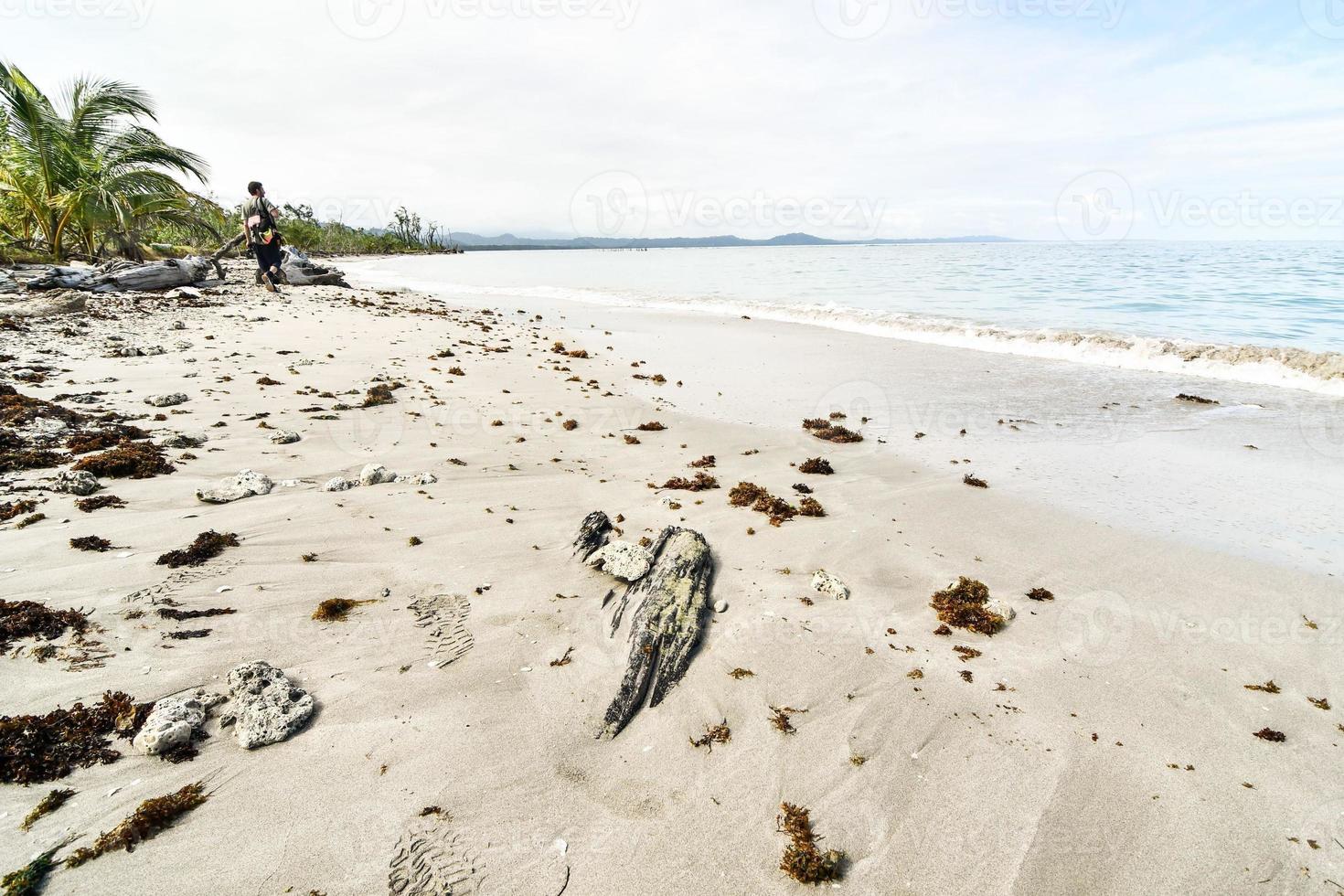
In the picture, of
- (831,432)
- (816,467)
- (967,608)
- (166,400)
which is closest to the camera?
(967,608)

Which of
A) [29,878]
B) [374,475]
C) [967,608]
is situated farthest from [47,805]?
[967,608]

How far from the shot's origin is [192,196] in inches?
739

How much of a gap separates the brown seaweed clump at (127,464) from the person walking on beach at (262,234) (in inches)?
573

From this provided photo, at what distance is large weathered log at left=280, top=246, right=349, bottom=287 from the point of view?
22.0m

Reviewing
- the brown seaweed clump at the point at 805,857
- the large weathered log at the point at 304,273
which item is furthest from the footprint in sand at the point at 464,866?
the large weathered log at the point at 304,273

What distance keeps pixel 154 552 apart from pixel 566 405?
5.69m

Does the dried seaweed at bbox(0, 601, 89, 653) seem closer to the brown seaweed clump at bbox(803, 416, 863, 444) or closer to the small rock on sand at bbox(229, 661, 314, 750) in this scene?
the small rock on sand at bbox(229, 661, 314, 750)

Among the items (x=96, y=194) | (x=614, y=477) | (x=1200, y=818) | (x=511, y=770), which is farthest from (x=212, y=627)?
(x=96, y=194)

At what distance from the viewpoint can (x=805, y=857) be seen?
2.41 m

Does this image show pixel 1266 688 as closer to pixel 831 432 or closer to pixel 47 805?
pixel 831 432

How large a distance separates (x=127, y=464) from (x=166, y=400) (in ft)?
8.39

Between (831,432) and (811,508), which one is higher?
(831,432)

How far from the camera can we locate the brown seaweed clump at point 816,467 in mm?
6660

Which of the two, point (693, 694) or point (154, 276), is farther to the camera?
point (154, 276)
